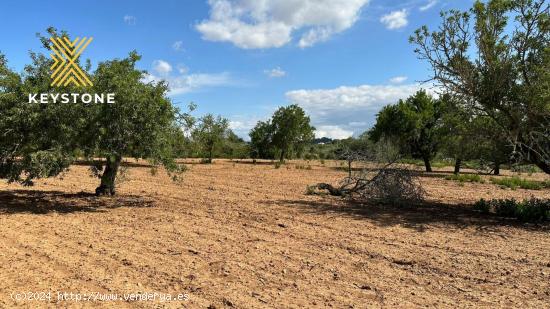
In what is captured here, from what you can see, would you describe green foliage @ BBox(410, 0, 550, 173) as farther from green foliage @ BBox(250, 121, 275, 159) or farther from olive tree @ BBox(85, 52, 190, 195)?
green foliage @ BBox(250, 121, 275, 159)

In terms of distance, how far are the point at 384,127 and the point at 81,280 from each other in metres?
32.2

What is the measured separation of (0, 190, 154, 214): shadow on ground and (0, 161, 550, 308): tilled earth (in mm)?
54

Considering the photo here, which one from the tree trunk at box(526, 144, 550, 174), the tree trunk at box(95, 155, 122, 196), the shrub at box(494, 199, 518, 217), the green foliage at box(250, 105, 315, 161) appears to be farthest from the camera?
the green foliage at box(250, 105, 315, 161)

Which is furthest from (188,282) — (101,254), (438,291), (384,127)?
(384,127)

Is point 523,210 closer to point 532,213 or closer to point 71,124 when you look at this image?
Result: point 532,213

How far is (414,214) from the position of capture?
12758 millimetres

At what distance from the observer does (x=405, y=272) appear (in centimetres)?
688

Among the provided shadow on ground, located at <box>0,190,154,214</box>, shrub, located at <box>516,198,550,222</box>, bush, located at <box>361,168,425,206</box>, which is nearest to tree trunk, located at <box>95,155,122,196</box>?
shadow on ground, located at <box>0,190,154,214</box>

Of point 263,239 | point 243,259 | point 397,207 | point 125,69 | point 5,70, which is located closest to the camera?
point 243,259

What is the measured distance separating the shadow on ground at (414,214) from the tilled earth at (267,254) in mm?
74

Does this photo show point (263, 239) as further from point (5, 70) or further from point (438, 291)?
point (5, 70)

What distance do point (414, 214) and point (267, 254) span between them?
658 cm

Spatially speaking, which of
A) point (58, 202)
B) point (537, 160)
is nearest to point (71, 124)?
point (58, 202)

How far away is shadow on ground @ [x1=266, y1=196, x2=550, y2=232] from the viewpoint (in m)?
11.1
